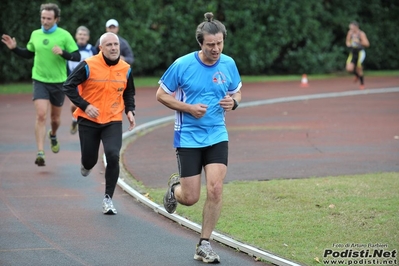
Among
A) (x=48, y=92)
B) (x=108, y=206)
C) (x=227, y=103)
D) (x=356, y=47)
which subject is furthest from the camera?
(x=356, y=47)

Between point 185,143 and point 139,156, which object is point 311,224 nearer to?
point 185,143

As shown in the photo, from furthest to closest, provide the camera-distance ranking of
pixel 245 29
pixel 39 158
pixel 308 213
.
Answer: pixel 245 29, pixel 39 158, pixel 308 213

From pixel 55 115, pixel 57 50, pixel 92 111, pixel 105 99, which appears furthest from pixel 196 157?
pixel 55 115

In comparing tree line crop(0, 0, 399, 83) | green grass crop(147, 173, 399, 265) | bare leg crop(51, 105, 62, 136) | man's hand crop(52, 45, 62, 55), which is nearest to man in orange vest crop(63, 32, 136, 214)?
green grass crop(147, 173, 399, 265)

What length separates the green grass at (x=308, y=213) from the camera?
8164 millimetres

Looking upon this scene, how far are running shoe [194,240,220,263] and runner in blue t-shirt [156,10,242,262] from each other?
0.01 meters

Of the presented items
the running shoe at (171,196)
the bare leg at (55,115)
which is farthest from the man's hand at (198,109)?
the bare leg at (55,115)

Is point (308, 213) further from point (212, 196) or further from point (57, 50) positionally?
point (57, 50)

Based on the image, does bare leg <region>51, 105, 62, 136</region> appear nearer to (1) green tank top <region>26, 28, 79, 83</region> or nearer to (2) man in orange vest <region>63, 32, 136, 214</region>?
(1) green tank top <region>26, 28, 79, 83</region>

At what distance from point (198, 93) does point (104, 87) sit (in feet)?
7.87

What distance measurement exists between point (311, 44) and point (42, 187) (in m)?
21.6

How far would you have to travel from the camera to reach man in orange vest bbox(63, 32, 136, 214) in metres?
9.89

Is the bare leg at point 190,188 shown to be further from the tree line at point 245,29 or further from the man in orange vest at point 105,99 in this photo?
the tree line at point 245,29

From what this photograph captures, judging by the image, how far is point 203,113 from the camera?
781cm
